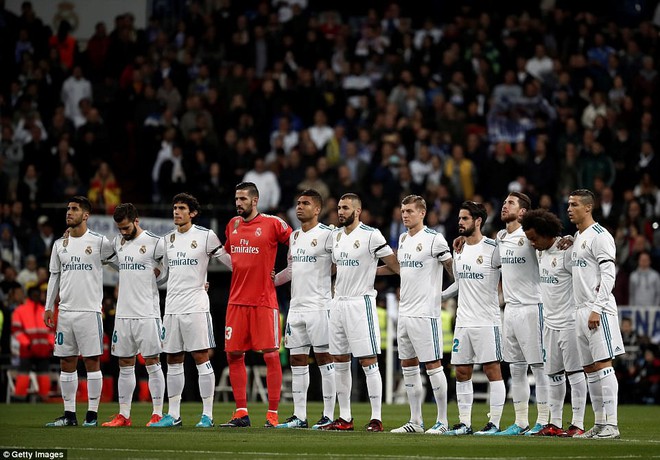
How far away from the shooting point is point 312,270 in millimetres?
17641

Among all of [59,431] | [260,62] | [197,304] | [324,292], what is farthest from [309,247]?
[260,62]

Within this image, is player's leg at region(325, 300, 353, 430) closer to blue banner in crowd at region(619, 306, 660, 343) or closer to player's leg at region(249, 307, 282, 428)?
player's leg at region(249, 307, 282, 428)

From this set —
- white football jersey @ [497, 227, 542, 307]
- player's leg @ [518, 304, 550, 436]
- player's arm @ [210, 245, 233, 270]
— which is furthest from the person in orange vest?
player's leg @ [518, 304, 550, 436]

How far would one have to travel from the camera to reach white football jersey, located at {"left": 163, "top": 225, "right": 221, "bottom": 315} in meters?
17.8

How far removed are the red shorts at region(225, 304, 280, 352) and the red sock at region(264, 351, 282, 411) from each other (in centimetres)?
15

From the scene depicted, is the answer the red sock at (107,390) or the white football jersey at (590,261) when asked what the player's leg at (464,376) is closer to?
the white football jersey at (590,261)

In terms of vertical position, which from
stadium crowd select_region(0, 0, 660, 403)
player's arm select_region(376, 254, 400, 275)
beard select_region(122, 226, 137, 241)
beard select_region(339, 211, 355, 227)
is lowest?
player's arm select_region(376, 254, 400, 275)

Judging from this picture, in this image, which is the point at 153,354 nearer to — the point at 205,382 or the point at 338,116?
the point at 205,382

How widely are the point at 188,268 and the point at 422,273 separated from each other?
3262 millimetres

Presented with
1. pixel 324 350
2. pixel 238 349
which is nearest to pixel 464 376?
pixel 324 350

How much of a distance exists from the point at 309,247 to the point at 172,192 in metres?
12.4

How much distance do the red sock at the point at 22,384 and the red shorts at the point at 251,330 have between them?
9880 millimetres

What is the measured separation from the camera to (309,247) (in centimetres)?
1770

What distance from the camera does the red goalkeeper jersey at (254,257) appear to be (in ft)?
58.3
